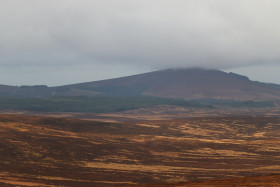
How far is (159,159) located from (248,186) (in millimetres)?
23544

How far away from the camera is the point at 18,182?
32.4m

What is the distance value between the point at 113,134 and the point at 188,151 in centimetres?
1944

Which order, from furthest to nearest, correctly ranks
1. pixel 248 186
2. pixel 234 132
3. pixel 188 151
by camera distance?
1. pixel 234 132
2. pixel 188 151
3. pixel 248 186

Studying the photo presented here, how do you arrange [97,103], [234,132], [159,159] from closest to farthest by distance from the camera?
[159,159] < [234,132] < [97,103]

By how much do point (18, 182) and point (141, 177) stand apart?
11.4 meters

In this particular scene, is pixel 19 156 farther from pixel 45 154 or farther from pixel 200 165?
pixel 200 165

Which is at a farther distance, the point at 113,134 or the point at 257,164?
the point at 113,134

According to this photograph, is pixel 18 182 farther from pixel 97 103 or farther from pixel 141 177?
pixel 97 103

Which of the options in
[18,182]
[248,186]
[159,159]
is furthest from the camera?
[159,159]

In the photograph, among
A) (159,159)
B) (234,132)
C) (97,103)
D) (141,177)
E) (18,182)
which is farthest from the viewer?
(97,103)

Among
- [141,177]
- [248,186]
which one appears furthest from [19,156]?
[248,186]

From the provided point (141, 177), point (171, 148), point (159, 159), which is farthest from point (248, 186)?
point (171, 148)

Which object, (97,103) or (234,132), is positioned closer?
(234,132)

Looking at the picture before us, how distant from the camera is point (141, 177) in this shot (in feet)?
120
